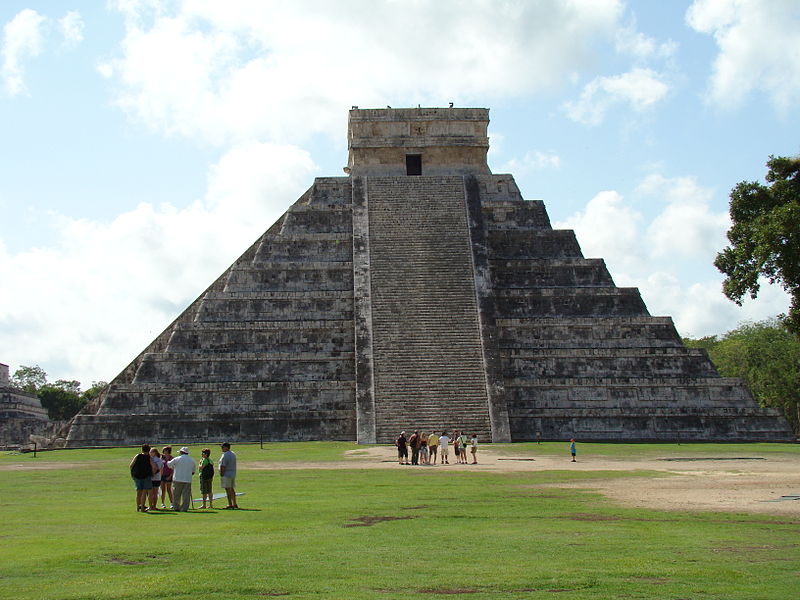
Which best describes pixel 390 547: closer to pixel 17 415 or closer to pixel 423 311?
pixel 423 311

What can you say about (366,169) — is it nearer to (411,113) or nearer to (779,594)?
(411,113)

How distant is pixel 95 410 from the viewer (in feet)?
105

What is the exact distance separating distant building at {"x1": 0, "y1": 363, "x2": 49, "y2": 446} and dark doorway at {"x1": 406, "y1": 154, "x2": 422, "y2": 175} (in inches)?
712

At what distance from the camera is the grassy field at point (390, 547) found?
7211 mm

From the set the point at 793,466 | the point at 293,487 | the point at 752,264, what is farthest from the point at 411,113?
the point at 293,487

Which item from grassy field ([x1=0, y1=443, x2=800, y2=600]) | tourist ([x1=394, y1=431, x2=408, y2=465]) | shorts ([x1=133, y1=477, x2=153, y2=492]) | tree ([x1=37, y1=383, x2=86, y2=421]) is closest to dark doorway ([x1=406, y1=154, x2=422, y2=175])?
tourist ([x1=394, y1=431, x2=408, y2=465])

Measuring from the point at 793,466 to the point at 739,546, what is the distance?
12.5 m

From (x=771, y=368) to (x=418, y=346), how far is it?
2235 cm

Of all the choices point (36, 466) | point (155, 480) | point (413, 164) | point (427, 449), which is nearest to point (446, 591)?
point (155, 480)

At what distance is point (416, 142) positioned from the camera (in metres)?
38.6

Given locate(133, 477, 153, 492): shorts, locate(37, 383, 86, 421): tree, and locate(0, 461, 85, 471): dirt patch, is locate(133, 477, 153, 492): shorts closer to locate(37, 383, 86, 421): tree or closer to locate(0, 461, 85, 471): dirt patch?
locate(0, 461, 85, 471): dirt patch

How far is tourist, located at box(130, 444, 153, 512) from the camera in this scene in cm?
1249

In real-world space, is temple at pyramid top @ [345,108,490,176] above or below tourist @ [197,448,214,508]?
above

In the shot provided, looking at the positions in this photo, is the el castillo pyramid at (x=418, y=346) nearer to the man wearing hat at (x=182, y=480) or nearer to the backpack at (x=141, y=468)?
the man wearing hat at (x=182, y=480)
